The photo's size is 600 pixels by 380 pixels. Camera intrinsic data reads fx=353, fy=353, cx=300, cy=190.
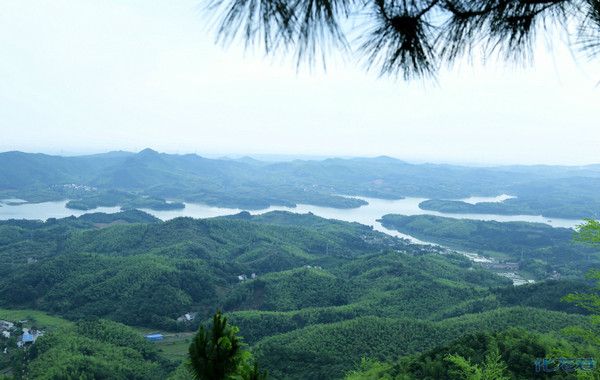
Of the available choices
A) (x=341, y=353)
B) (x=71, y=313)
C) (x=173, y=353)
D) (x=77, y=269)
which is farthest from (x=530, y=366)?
(x=77, y=269)

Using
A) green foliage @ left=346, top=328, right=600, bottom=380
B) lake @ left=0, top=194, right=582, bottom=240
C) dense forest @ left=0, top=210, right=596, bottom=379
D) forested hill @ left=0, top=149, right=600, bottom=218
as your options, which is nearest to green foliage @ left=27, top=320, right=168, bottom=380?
dense forest @ left=0, top=210, right=596, bottom=379

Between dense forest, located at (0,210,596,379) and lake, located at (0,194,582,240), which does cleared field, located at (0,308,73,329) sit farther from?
lake, located at (0,194,582,240)

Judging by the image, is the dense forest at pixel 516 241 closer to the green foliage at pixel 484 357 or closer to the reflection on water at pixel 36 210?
the green foliage at pixel 484 357

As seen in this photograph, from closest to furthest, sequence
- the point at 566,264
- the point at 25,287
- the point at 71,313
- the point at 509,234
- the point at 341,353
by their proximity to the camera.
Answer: the point at 341,353 < the point at 71,313 < the point at 25,287 < the point at 566,264 < the point at 509,234

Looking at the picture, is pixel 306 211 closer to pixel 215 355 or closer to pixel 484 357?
pixel 484 357

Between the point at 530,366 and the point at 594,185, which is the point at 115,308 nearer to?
the point at 530,366
